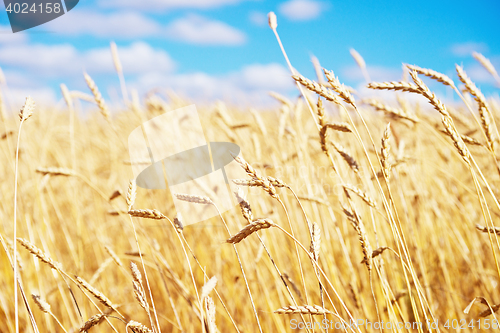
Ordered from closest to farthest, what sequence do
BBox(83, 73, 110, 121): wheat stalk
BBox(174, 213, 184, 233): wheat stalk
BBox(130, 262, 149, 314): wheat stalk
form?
BBox(130, 262, 149, 314): wheat stalk → BBox(174, 213, 184, 233): wheat stalk → BBox(83, 73, 110, 121): wheat stalk

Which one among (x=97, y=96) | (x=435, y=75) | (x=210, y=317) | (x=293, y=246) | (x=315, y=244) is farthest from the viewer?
(x=293, y=246)

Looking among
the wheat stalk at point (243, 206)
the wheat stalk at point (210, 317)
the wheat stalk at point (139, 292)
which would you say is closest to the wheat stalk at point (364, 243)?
the wheat stalk at point (243, 206)

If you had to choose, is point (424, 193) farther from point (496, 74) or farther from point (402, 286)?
point (496, 74)

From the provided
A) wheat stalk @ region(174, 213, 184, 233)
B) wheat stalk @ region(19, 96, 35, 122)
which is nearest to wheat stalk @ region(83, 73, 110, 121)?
wheat stalk @ region(19, 96, 35, 122)

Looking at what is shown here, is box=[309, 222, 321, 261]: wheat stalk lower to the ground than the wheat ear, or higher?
lower

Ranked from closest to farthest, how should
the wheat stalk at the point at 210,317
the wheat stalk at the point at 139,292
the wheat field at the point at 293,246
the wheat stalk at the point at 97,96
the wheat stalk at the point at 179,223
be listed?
the wheat stalk at the point at 210,317, the wheat stalk at the point at 139,292, the wheat stalk at the point at 179,223, the wheat field at the point at 293,246, the wheat stalk at the point at 97,96

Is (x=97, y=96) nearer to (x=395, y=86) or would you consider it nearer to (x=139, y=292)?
(x=139, y=292)

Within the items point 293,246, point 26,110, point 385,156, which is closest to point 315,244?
point 385,156

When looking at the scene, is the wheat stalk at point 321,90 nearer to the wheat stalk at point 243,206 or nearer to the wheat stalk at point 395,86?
the wheat stalk at point 395,86

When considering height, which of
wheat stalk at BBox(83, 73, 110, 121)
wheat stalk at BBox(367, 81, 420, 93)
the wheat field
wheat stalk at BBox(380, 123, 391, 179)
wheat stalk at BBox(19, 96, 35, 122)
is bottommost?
the wheat field

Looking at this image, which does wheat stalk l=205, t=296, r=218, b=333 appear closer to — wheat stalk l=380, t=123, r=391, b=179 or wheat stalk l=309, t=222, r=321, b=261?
wheat stalk l=309, t=222, r=321, b=261

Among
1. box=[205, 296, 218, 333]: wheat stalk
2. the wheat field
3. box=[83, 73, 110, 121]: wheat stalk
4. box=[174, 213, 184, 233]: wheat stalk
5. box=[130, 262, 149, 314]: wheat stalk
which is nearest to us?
box=[205, 296, 218, 333]: wheat stalk

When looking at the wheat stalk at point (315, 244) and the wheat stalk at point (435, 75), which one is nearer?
the wheat stalk at point (315, 244)

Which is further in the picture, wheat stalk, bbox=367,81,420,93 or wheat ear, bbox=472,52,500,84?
wheat ear, bbox=472,52,500,84
